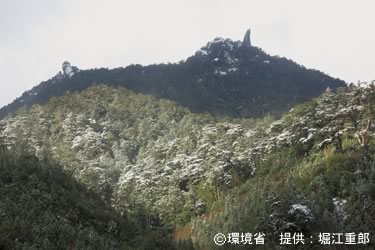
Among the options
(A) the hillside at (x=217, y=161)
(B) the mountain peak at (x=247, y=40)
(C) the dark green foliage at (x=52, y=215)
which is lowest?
(C) the dark green foliage at (x=52, y=215)

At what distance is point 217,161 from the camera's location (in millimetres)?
52562

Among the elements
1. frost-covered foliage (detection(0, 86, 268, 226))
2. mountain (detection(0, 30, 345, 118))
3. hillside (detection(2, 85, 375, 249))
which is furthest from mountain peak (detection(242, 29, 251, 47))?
hillside (detection(2, 85, 375, 249))

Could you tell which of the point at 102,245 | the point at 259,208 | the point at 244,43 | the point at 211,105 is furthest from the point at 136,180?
the point at 244,43

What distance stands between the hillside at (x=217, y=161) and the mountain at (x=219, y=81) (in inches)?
895

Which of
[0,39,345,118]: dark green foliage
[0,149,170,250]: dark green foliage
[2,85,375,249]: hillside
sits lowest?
[0,149,170,250]: dark green foliage

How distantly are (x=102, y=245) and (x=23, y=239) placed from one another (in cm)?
437

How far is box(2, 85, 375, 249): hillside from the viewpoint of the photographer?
30.9m

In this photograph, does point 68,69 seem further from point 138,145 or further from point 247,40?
point 138,145

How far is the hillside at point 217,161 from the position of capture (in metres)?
30.9

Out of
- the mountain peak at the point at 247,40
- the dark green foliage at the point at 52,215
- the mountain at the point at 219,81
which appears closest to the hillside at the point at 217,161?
the dark green foliage at the point at 52,215

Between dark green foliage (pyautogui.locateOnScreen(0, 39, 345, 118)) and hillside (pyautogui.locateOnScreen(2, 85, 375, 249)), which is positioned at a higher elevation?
dark green foliage (pyautogui.locateOnScreen(0, 39, 345, 118))

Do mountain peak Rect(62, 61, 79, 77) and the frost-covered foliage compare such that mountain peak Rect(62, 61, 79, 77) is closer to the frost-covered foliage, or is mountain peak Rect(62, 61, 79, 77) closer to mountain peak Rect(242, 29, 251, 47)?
the frost-covered foliage

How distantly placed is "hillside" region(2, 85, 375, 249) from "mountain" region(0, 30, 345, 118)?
74.6 feet

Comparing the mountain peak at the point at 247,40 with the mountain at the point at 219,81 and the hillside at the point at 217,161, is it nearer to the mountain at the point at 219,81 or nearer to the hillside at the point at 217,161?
the mountain at the point at 219,81
